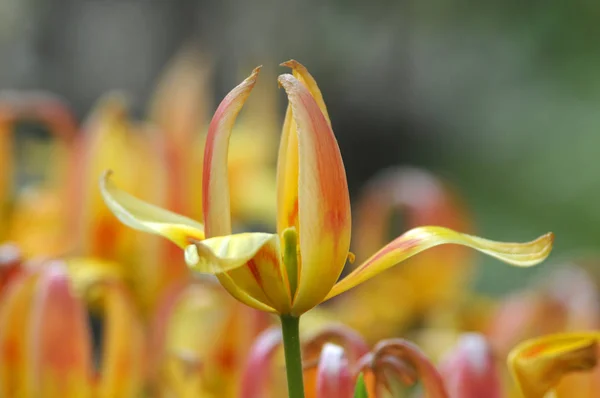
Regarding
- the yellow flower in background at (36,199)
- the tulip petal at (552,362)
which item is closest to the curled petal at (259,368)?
the tulip petal at (552,362)

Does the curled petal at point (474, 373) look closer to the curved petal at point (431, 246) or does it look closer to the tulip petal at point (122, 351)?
the curved petal at point (431, 246)

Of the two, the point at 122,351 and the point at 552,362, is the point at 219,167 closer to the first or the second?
the point at 552,362

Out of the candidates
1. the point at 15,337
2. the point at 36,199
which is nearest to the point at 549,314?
the point at 15,337

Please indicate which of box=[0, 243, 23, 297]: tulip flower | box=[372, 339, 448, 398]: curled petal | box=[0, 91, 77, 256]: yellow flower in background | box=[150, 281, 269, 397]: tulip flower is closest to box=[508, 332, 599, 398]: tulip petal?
box=[372, 339, 448, 398]: curled petal

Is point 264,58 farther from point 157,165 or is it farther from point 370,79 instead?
point 157,165

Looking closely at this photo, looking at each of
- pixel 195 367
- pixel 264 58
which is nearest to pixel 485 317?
pixel 195 367

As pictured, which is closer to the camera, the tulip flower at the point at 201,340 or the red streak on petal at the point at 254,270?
the red streak on petal at the point at 254,270

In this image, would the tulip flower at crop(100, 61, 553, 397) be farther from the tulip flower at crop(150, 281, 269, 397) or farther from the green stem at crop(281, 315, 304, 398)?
the tulip flower at crop(150, 281, 269, 397)
